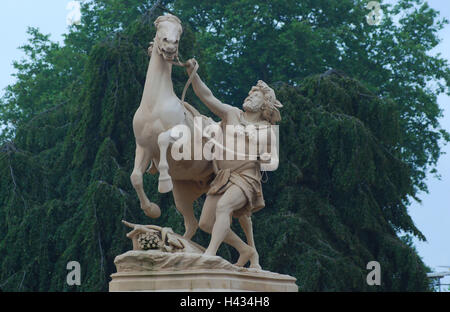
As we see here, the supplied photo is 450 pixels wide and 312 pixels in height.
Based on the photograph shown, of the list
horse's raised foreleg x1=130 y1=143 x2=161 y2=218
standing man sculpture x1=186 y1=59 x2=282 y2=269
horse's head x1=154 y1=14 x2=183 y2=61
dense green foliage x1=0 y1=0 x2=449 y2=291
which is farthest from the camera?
dense green foliage x1=0 y1=0 x2=449 y2=291

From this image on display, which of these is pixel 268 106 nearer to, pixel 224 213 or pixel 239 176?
pixel 239 176

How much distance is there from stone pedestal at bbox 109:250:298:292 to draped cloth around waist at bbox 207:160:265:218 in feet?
2.88

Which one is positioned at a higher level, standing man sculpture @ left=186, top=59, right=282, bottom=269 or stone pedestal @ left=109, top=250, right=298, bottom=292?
standing man sculpture @ left=186, top=59, right=282, bottom=269

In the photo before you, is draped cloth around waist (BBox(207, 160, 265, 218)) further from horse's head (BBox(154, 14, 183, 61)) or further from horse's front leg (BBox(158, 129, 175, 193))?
horse's head (BBox(154, 14, 183, 61))

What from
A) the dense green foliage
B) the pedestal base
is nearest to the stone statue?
the pedestal base

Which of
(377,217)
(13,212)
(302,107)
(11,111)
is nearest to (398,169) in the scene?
(377,217)

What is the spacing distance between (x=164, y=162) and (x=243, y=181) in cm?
95

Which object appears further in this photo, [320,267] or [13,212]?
[13,212]

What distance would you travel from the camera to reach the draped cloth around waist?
31.2 feet

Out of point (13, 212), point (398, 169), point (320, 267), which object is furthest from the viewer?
point (398, 169)

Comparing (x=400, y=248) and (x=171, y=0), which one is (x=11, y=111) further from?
(x=400, y=248)

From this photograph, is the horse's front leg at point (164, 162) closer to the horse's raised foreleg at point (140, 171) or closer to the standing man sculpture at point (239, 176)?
the horse's raised foreleg at point (140, 171)

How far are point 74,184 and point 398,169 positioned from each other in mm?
6995

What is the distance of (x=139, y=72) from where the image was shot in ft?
60.4
